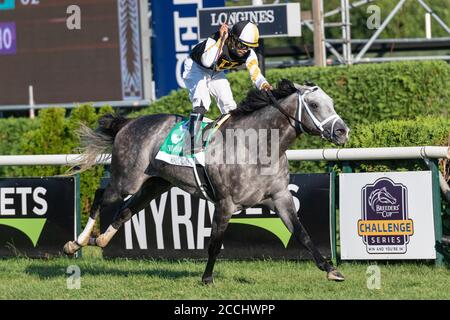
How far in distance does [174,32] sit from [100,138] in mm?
4303

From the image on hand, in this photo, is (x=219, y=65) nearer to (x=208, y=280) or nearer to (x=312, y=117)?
(x=312, y=117)

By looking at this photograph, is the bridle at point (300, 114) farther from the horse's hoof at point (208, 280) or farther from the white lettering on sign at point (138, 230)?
the white lettering on sign at point (138, 230)

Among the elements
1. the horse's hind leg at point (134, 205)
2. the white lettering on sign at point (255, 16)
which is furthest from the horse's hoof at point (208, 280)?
the white lettering on sign at point (255, 16)

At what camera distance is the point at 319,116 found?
23.2 ft

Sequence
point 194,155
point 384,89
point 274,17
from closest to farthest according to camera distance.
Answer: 1. point 194,155
2. point 274,17
3. point 384,89

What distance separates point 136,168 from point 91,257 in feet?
5.31

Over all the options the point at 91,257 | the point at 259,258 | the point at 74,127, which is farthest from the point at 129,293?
the point at 74,127

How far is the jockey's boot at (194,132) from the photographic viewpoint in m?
7.43

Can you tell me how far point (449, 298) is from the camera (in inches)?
250

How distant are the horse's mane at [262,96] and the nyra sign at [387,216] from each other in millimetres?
1079

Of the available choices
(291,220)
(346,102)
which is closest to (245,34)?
(291,220)
